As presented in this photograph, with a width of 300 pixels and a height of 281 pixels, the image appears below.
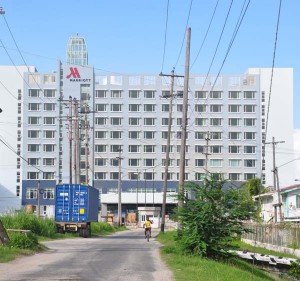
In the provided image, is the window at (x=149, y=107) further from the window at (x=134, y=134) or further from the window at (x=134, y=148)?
the window at (x=134, y=148)

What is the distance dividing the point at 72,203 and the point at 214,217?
2512 centimetres

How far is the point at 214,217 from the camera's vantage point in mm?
21547

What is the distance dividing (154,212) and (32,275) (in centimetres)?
9608

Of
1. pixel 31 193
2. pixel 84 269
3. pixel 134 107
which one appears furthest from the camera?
pixel 134 107

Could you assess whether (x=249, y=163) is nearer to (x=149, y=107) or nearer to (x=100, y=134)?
(x=149, y=107)

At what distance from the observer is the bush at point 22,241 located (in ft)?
79.6

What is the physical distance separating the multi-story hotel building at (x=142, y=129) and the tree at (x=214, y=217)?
106072 mm

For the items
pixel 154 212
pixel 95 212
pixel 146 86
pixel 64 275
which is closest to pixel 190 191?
pixel 64 275

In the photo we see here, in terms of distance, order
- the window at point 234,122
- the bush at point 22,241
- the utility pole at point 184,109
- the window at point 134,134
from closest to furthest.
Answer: the bush at point 22,241 < the utility pole at point 184,109 < the window at point 134,134 < the window at point 234,122

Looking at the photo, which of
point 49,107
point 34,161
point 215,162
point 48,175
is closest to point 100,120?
point 49,107

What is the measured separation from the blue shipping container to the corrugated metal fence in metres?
12.6

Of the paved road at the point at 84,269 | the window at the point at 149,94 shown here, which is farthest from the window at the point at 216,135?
the paved road at the point at 84,269

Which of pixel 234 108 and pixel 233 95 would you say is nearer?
pixel 233 95

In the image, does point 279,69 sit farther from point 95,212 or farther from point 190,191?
point 190,191
